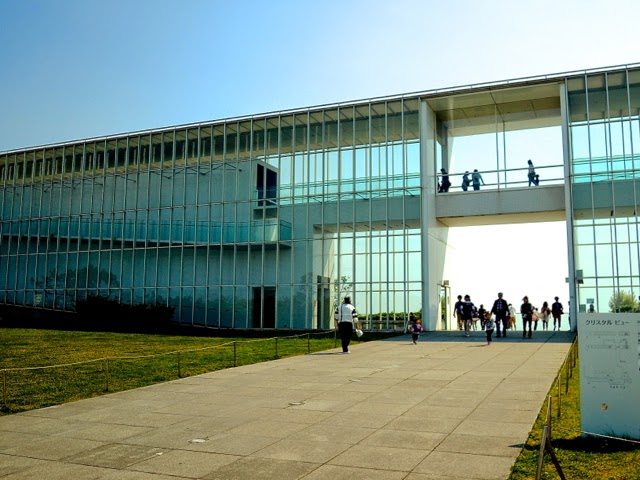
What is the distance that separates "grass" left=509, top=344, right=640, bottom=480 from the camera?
6289mm

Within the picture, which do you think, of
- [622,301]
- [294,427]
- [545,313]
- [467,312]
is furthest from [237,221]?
[294,427]

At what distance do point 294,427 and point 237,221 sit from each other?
91.2 feet

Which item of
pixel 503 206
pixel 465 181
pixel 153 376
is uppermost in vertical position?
pixel 465 181

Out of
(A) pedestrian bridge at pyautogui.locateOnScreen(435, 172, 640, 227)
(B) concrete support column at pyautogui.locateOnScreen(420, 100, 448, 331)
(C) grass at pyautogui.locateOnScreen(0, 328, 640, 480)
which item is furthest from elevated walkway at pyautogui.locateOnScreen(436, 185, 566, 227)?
(C) grass at pyautogui.locateOnScreen(0, 328, 640, 480)

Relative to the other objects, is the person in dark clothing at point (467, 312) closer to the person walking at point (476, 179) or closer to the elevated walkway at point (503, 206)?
the elevated walkway at point (503, 206)

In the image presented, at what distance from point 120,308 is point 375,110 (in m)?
18.0

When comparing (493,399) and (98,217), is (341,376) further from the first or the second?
(98,217)

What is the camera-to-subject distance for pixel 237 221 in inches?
1415

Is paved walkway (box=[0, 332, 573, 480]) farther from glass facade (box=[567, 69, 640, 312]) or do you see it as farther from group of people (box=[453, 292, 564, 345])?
glass facade (box=[567, 69, 640, 312])

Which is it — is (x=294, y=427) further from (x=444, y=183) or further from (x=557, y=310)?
(x=444, y=183)

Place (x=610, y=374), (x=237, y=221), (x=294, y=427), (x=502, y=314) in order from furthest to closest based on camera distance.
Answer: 1. (x=237, y=221)
2. (x=502, y=314)
3. (x=294, y=427)
4. (x=610, y=374)

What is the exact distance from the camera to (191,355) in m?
18.7

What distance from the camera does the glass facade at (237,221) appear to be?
32.9 meters

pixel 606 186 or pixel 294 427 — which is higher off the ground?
pixel 606 186
